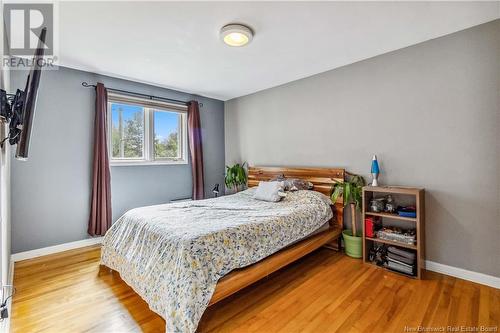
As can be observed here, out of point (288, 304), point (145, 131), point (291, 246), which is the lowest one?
point (288, 304)

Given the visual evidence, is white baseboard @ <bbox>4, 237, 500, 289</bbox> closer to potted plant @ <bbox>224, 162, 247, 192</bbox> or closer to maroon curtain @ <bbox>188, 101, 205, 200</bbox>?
maroon curtain @ <bbox>188, 101, 205, 200</bbox>

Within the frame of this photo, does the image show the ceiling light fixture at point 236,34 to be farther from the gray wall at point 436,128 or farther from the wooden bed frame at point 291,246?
the wooden bed frame at point 291,246

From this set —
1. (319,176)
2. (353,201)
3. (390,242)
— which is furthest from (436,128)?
(319,176)

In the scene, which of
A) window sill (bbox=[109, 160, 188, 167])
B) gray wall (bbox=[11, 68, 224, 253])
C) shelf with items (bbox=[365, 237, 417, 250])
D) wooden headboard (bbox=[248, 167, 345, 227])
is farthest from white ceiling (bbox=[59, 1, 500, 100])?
shelf with items (bbox=[365, 237, 417, 250])

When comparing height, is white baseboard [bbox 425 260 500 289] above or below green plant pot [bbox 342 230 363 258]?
below

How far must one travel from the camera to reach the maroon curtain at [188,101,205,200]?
4.34m

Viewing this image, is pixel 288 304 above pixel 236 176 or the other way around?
the other way around

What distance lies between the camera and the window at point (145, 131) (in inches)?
144

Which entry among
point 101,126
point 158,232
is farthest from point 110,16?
point 158,232

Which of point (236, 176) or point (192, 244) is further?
point (236, 176)

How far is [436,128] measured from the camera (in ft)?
8.14

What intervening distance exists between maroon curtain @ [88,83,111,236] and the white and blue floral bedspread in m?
0.89

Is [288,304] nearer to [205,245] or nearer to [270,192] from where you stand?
[205,245]

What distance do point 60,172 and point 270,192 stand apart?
280 cm
